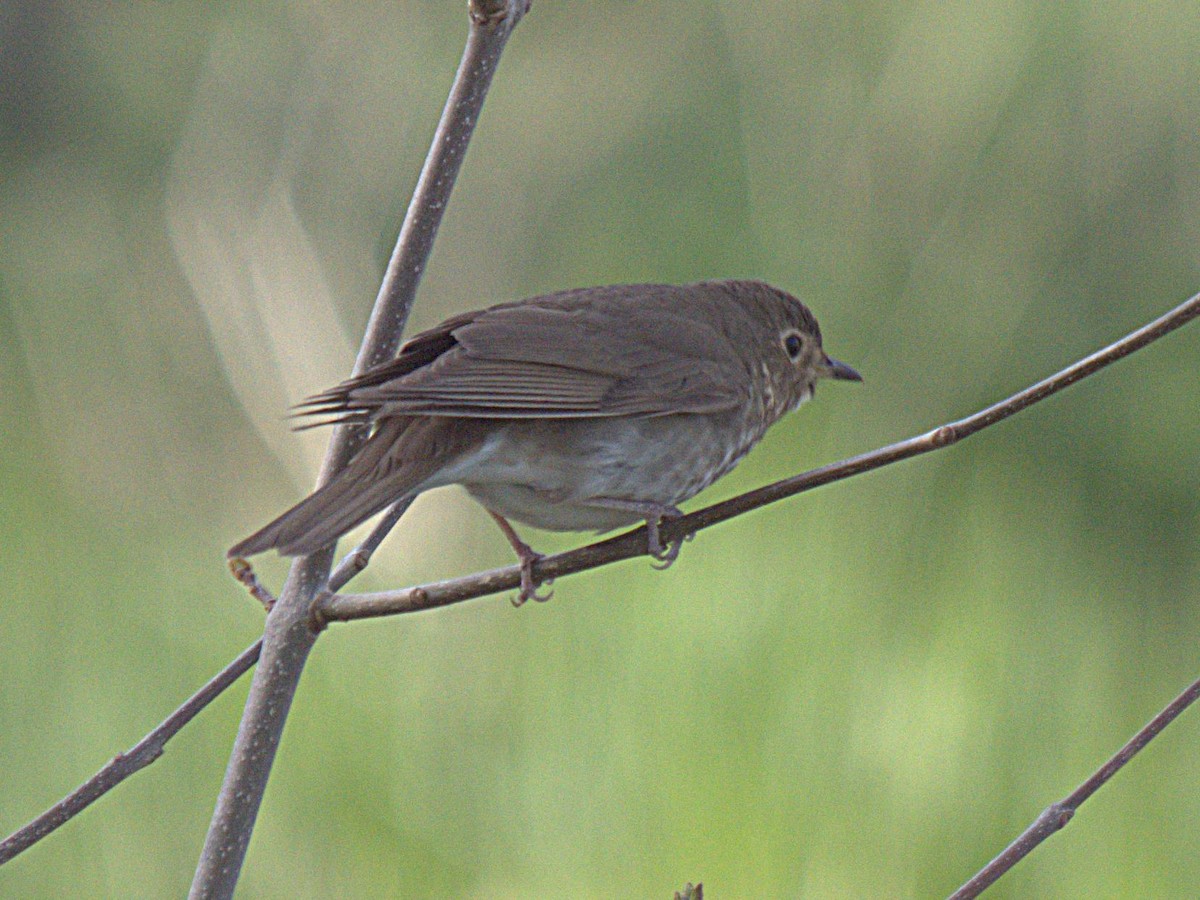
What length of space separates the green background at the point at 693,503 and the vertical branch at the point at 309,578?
40cm

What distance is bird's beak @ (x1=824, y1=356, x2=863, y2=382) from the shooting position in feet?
4.29

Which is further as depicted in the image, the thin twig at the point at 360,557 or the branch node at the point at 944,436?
the thin twig at the point at 360,557

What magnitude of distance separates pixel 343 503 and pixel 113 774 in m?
0.19

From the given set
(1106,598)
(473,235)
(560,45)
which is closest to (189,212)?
(473,235)

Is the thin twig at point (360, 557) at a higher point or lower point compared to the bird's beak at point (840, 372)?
higher

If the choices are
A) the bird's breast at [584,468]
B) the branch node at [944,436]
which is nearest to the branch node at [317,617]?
the bird's breast at [584,468]

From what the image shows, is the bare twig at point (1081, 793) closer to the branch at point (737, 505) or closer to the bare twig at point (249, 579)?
the branch at point (737, 505)

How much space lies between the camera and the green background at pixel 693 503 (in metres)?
1.14

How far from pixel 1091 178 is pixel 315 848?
0.98 metres

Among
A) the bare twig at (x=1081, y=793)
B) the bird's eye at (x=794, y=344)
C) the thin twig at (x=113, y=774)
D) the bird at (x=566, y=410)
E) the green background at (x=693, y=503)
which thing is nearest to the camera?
the bare twig at (x=1081, y=793)

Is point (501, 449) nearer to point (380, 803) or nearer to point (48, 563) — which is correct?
point (380, 803)

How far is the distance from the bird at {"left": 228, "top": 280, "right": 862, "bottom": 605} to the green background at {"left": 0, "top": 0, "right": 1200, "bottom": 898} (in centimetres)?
19

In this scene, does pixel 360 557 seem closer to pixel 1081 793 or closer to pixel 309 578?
pixel 309 578

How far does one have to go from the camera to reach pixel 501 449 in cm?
102
